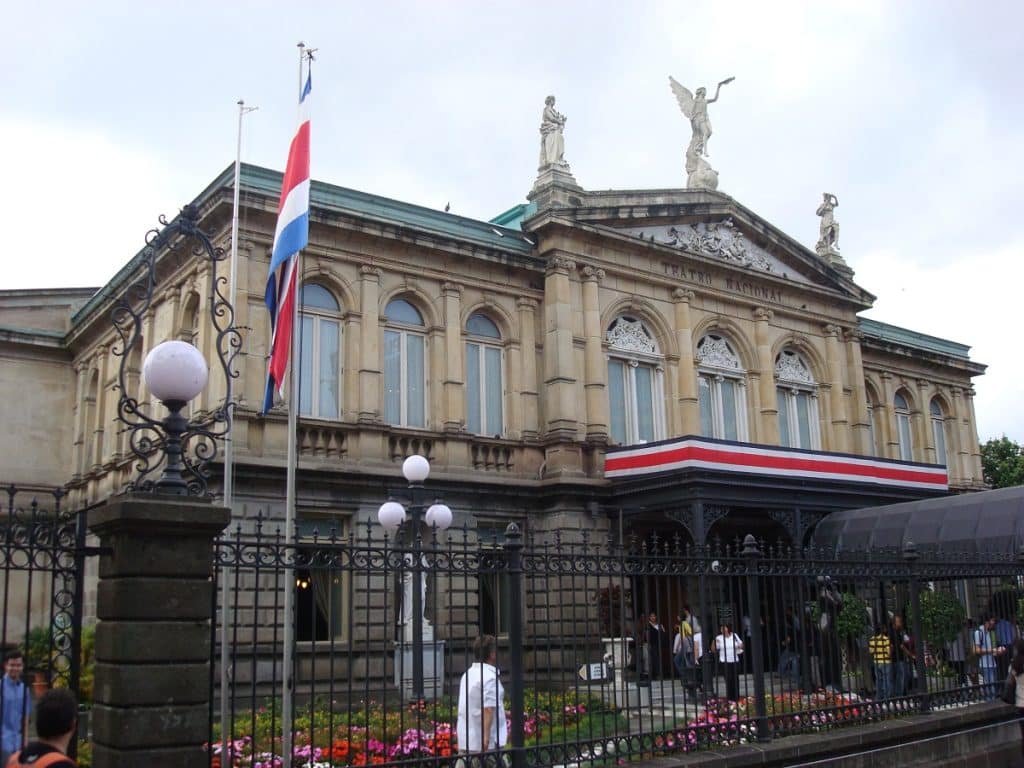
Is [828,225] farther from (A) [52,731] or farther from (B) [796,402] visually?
(A) [52,731]

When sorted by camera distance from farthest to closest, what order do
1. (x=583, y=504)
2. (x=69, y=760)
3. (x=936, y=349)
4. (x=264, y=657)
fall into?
1. (x=936, y=349)
2. (x=583, y=504)
3. (x=264, y=657)
4. (x=69, y=760)

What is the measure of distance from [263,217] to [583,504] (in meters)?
9.31

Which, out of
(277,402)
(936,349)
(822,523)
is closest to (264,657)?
(277,402)

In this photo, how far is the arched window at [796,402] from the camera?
30031mm

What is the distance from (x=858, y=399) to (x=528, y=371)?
11.4 metres

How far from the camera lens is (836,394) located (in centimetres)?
3073

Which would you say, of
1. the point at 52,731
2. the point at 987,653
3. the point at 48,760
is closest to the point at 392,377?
the point at 987,653

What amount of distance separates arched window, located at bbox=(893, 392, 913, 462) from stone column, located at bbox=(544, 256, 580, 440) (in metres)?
15.2

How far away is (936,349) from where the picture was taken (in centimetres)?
3809

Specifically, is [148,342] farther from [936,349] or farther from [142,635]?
[936,349]

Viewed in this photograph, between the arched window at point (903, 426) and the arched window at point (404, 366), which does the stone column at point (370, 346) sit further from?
the arched window at point (903, 426)

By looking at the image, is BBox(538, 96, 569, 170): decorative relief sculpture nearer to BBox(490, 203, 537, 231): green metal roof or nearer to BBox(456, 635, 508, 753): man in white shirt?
BBox(490, 203, 537, 231): green metal roof

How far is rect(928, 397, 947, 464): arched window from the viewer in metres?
37.0

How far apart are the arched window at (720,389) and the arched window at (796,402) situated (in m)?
1.40
